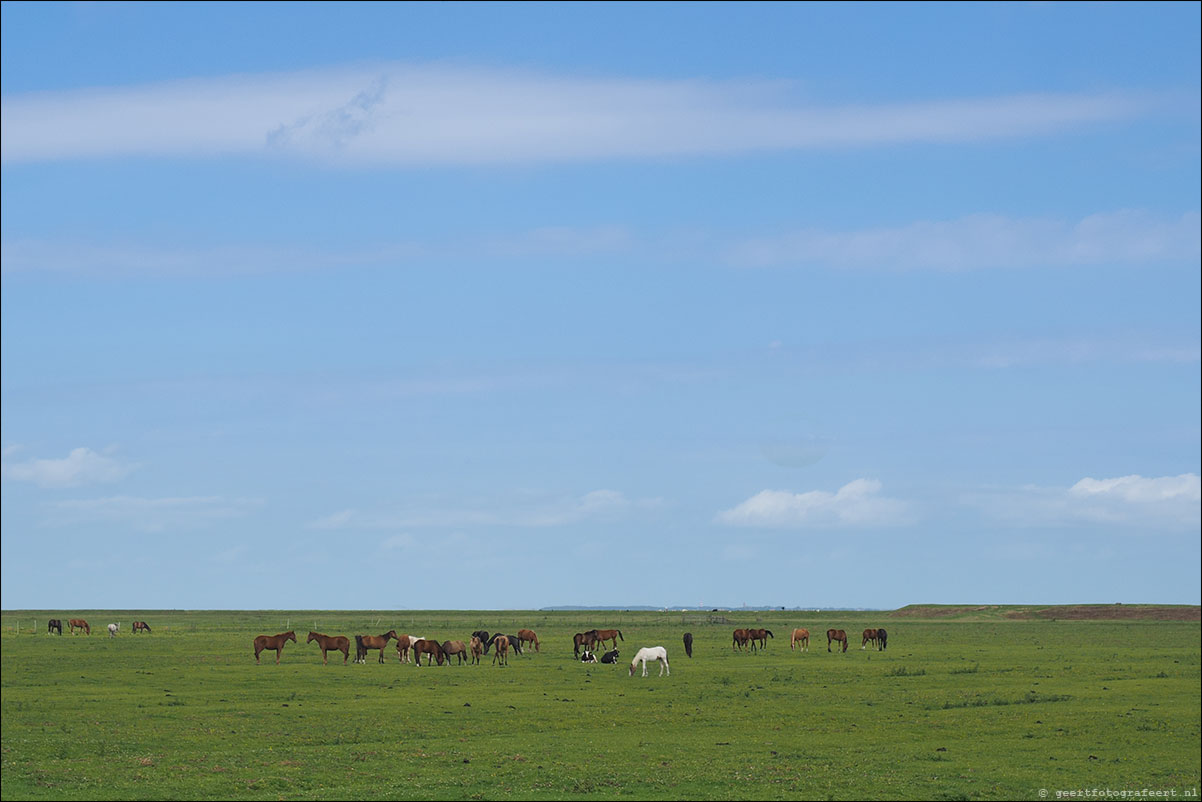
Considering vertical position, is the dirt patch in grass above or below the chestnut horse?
below

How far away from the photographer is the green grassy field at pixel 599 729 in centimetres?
2833

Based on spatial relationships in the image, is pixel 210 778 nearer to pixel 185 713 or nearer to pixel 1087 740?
pixel 185 713

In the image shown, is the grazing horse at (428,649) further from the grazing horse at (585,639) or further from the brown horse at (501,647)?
the grazing horse at (585,639)

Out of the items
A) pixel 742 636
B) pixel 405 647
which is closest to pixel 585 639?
pixel 405 647

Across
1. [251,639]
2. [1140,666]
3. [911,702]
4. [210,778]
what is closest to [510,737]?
[210,778]

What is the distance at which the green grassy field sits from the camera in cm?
2833

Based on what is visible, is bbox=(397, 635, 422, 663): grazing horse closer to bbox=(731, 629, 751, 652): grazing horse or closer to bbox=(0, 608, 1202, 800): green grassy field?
bbox=(0, 608, 1202, 800): green grassy field

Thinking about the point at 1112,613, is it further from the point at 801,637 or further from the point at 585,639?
the point at 585,639

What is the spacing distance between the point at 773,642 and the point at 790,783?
193ft

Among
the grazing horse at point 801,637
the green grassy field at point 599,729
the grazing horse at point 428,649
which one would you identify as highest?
the grazing horse at point 428,649

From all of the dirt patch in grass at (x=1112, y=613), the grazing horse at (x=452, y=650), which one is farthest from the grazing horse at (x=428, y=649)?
the dirt patch in grass at (x=1112, y=613)

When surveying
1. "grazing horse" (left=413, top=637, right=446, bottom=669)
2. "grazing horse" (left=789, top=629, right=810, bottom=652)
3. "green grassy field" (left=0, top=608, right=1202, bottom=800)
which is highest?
"grazing horse" (left=413, top=637, right=446, bottom=669)

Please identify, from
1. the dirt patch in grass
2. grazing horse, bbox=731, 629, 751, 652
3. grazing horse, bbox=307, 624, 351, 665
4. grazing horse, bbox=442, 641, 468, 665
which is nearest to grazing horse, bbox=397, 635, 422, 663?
grazing horse, bbox=442, 641, 468, 665

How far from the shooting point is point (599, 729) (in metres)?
36.7
